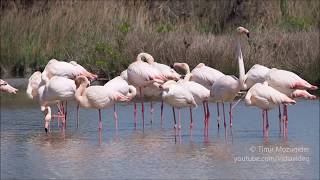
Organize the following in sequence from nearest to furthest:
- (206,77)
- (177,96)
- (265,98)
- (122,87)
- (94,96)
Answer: (265,98)
(177,96)
(94,96)
(206,77)
(122,87)

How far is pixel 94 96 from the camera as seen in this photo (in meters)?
12.3

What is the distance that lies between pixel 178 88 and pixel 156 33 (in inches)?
311

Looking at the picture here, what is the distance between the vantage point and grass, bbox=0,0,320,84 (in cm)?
1811

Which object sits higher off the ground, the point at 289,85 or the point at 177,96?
the point at 289,85

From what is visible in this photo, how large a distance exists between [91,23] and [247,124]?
341 inches

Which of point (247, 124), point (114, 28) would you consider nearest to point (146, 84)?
point (247, 124)

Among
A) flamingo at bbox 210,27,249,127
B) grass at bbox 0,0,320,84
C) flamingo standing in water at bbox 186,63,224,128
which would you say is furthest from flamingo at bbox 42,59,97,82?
grass at bbox 0,0,320,84

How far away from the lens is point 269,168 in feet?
Answer: 32.6

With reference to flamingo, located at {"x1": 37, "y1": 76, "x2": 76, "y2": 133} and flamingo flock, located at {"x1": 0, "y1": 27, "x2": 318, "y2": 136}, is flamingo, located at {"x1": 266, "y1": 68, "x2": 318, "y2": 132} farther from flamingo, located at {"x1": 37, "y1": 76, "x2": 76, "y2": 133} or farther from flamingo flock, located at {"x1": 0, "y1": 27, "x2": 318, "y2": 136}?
flamingo, located at {"x1": 37, "y1": 76, "x2": 76, "y2": 133}

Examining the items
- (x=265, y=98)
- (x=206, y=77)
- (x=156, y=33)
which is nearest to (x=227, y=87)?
(x=265, y=98)

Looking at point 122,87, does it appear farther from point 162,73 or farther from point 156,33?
point 156,33

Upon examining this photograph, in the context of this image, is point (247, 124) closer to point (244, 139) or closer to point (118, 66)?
point (244, 139)

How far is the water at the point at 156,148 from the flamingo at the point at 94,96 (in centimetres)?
46

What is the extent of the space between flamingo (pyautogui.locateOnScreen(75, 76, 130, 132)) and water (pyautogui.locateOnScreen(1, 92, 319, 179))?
460mm
